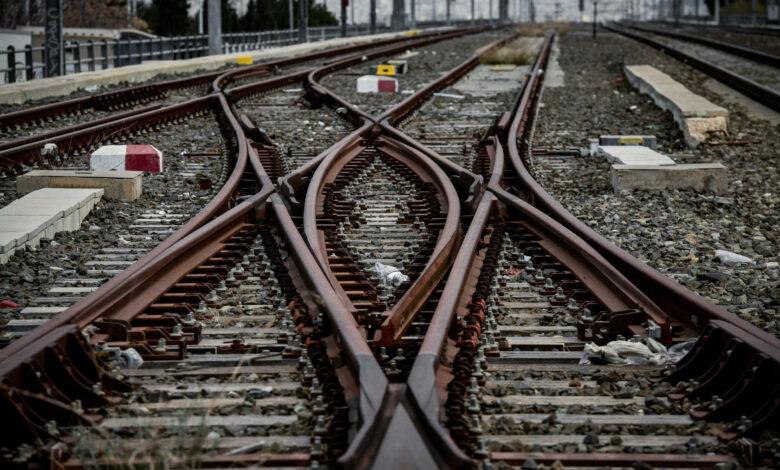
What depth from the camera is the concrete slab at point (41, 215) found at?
21.8ft

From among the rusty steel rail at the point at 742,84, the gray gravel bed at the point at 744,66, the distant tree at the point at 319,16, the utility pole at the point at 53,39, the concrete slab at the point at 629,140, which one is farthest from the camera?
the distant tree at the point at 319,16

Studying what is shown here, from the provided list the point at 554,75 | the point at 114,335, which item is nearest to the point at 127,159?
the point at 114,335

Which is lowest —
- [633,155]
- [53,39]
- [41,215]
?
[41,215]

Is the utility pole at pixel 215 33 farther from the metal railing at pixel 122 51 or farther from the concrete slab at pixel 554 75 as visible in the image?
the concrete slab at pixel 554 75

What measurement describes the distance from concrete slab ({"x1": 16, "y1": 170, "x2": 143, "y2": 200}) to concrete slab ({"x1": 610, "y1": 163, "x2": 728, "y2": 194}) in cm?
417

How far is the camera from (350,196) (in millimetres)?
8445

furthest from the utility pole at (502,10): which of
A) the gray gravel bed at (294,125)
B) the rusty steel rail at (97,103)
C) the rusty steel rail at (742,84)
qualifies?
the gray gravel bed at (294,125)

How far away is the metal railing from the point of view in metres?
21.7

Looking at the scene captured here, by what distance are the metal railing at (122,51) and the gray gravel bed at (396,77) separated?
5.61m

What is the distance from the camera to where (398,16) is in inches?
2562

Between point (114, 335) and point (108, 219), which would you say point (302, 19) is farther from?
point (114, 335)

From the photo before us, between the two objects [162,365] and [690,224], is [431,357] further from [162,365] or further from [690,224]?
[690,224]

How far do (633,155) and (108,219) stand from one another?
518 centimetres

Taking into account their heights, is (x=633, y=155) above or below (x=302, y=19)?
below
